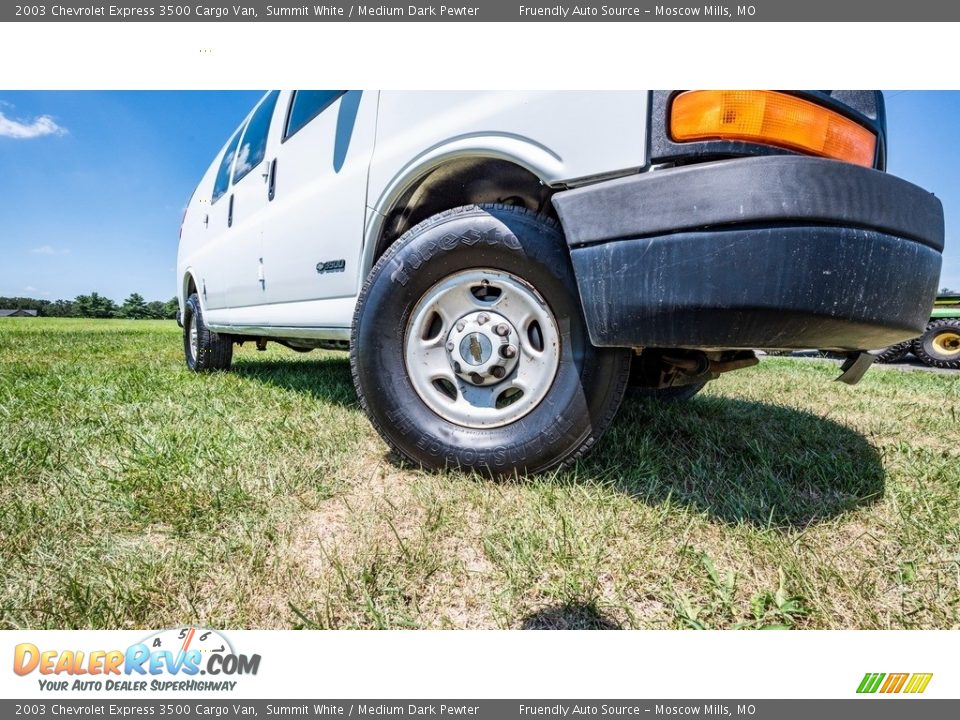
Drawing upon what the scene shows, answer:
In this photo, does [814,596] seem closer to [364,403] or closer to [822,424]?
[364,403]

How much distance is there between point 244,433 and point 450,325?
1.05 m

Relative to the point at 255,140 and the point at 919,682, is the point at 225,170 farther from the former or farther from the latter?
the point at 919,682

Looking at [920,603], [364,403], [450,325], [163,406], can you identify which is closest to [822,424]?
[920,603]

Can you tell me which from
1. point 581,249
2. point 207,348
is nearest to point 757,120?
point 581,249

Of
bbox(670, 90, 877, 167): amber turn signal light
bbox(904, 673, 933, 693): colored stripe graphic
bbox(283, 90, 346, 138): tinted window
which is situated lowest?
bbox(904, 673, 933, 693): colored stripe graphic

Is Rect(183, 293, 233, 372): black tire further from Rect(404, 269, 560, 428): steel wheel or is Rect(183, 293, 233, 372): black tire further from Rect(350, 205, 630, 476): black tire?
Rect(404, 269, 560, 428): steel wheel

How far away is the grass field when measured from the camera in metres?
0.94

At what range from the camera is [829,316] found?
1037 mm

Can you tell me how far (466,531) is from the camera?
1189mm

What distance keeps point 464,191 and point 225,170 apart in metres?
2.88

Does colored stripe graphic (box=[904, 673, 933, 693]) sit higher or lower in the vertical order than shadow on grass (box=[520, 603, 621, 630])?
lower

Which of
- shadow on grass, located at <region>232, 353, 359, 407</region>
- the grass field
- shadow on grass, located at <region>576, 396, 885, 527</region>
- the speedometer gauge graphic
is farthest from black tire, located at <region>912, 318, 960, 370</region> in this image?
the speedometer gauge graphic

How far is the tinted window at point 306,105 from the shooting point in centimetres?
216

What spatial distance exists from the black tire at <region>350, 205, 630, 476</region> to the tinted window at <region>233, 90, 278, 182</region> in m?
1.89
